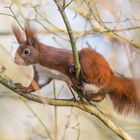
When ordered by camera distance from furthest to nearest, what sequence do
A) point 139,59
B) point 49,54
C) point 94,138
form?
point 94,138 < point 49,54 < point 139,59

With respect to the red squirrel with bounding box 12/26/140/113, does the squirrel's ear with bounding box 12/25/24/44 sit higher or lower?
higher

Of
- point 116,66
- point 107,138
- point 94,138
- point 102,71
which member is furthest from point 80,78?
point 94,138

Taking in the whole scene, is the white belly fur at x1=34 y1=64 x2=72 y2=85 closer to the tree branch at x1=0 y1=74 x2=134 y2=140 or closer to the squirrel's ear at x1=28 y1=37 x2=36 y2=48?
the squirrel's ear at x1=28 y1=37 x2=36 y2=48

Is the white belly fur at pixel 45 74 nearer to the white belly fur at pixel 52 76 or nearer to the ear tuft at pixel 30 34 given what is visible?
the white belly fur at pixel 52 76

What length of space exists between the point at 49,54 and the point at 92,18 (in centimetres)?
41

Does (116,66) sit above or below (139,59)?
above

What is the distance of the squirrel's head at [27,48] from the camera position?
296 cm

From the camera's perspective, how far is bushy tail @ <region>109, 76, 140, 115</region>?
3025mm

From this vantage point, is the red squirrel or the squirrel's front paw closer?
the squirrel's front paw

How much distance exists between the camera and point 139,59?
2.84 meters

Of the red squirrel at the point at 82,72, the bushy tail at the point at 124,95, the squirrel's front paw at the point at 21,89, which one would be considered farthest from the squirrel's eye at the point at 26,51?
the bushy tail at the point at 124,95

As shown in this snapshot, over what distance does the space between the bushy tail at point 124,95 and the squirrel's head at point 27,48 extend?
405 mm

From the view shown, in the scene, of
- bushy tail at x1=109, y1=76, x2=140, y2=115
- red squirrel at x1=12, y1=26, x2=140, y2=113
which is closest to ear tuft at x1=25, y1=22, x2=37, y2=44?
red squirrel at x1=12, y1=26, x2=140, y2=113

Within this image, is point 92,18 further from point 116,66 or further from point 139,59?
point 116,66
